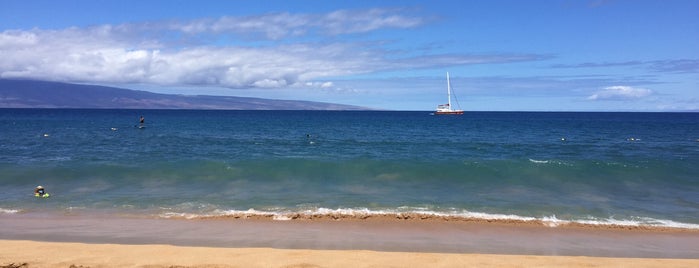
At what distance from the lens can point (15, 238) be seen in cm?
1179

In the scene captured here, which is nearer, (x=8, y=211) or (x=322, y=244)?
(x=322, y=244)

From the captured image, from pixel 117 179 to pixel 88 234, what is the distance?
949 cm

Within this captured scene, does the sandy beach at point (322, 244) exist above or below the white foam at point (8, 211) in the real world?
above

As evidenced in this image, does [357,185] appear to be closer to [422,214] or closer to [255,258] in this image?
[422,214]

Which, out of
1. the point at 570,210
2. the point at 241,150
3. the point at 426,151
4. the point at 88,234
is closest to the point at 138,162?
the point at 241,150

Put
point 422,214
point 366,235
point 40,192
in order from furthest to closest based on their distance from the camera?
point 40,192, point 422,214, point 366,235

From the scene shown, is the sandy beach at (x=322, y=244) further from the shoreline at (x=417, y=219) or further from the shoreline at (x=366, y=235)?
the shoreline at (x=417, y=219)

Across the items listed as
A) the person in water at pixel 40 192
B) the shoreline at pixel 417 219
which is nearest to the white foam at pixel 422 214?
the shoreline at pixel 417 219

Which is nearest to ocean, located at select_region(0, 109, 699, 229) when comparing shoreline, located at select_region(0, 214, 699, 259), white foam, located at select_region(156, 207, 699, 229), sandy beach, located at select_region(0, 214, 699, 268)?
white foam, located at select_region(156, 207, 699, 229)

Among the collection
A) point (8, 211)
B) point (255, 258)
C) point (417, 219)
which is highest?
point (255, 258)

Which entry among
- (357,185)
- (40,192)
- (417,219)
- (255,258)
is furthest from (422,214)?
(40,192)

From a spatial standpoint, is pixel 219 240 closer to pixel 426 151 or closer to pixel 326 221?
pixel 326 221

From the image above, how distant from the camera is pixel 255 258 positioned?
32.0 ft

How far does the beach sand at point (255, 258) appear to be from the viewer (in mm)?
9359
